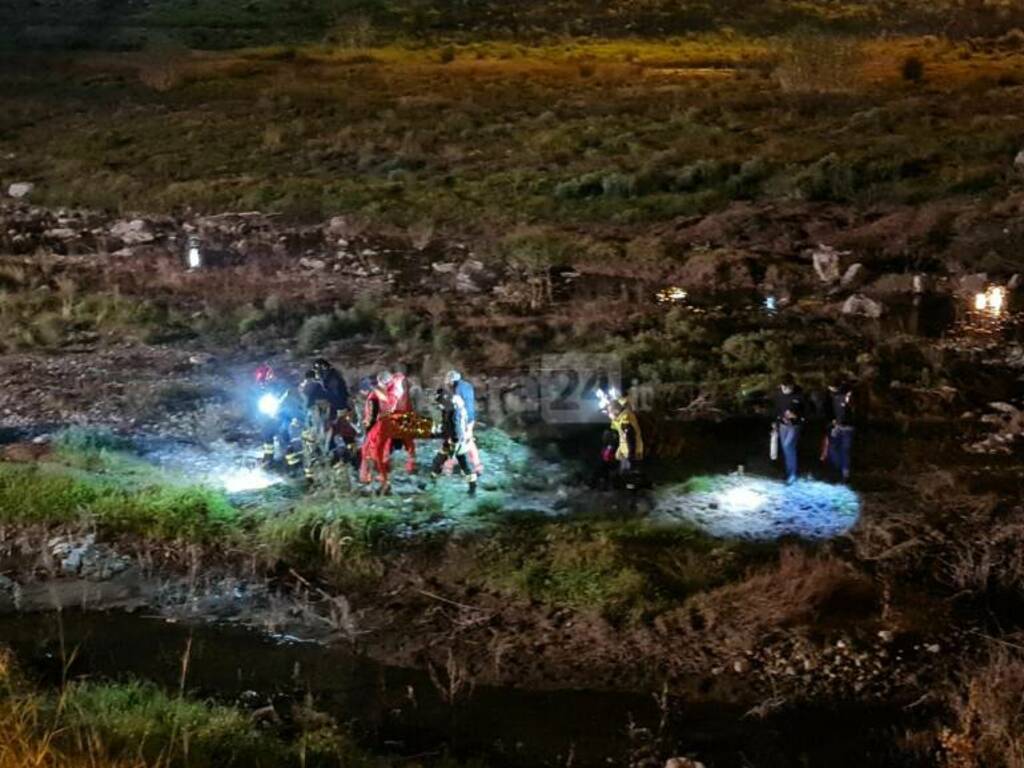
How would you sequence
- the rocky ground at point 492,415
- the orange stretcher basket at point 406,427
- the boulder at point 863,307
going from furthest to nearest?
1. the boulder at point 863,307
2. the orange stretcher basket at point 406,427
3. the rocky ground at point 492,415

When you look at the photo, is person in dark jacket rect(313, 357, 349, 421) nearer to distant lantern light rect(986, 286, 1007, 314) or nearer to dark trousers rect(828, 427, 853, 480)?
dark trousers rect(828, 427, 853, 480)

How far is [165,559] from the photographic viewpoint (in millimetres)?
11469

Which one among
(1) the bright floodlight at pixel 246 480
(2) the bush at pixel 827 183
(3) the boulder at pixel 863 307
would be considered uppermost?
(2) the bush at pixel 827 183

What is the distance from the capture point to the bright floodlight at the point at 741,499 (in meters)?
12.2

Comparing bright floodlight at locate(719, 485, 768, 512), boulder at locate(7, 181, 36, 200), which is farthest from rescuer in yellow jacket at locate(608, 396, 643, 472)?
boulder at locate(7, 181, 36, 200)

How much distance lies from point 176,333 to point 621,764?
12.2m

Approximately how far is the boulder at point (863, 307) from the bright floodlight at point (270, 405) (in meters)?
9.86

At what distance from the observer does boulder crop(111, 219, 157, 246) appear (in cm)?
2453

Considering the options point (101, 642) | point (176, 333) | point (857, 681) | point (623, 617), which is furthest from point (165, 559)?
point (176, 333)

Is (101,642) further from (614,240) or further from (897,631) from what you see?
(614,240)

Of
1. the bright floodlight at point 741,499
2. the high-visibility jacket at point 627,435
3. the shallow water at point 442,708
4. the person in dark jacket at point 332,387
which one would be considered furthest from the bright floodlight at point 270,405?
the bright floodlight at point 741,499

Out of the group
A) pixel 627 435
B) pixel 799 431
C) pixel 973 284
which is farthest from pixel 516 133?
pixel 627 435

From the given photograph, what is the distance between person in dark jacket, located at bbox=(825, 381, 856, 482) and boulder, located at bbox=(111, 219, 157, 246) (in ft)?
53.7

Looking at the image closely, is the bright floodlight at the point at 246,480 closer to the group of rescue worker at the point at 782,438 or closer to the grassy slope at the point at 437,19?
the group of rescue worker at the point at 782,438
